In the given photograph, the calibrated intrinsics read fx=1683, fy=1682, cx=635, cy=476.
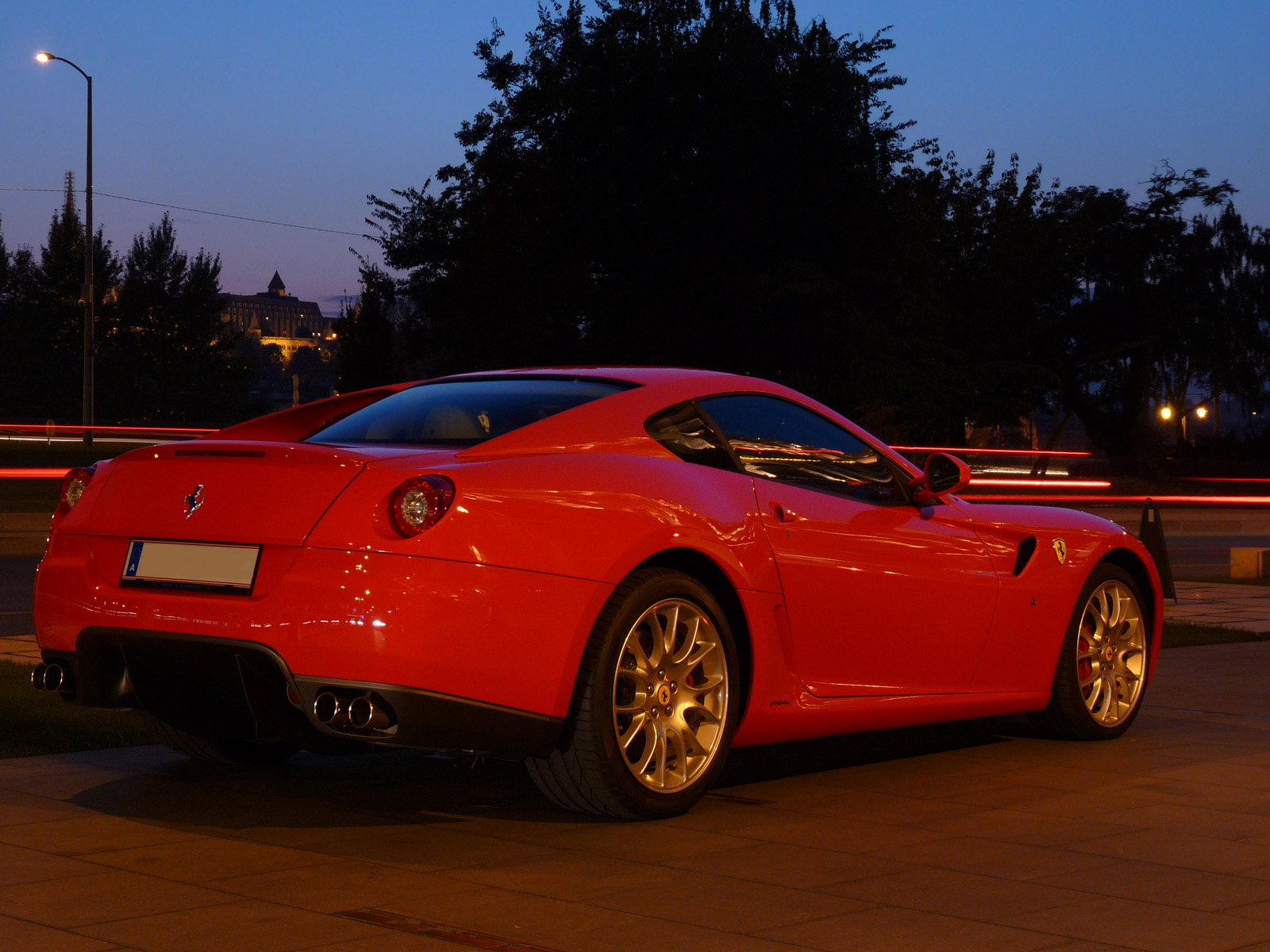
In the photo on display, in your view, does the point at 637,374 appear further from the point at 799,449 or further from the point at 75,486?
the point at 75,486

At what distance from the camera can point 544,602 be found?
4.85 metres

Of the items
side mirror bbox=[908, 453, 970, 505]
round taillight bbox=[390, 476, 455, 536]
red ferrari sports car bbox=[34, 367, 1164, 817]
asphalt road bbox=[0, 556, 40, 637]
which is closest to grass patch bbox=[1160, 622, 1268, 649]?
side mirror bbox=[908, 453, 970, 505]

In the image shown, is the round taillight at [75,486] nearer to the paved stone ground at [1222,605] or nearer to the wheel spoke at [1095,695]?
the wheel spoke at [1095,695]

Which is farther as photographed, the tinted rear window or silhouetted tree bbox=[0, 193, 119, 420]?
silhouetted tree bbox=[0, 193, 119, 420]

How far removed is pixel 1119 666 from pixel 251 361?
243 feet

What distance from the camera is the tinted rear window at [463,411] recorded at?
211 inches

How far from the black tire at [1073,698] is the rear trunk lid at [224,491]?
3410mm

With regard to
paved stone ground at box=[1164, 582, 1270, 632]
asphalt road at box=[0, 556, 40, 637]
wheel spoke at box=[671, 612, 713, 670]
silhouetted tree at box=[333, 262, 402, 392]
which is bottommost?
asphalt road at box=[0, 556, 40, 637]


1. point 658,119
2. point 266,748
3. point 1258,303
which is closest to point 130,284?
point 658,119

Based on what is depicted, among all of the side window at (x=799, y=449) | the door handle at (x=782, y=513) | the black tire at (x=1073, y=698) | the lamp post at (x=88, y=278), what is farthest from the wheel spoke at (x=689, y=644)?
the lamp post at (x=88, y=278)

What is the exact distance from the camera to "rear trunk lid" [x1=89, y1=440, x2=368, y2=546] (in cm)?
478

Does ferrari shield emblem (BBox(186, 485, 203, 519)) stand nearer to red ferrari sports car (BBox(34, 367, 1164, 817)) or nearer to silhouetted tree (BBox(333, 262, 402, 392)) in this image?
red ferrari sports car (BBox(34, 367, 1164, 817))

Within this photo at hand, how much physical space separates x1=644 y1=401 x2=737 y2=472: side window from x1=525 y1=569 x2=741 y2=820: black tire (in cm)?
48

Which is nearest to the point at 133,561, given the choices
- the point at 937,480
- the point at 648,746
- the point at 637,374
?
the point at 648,746
